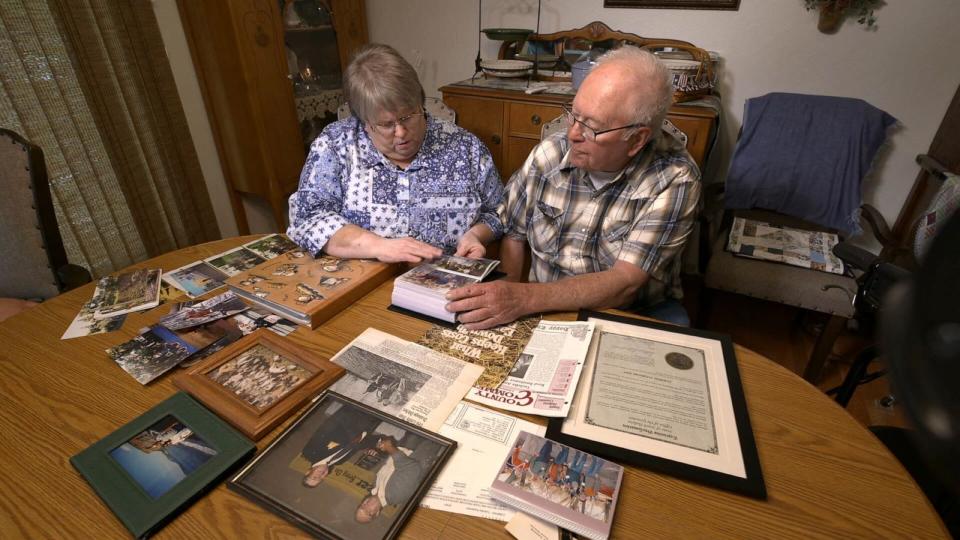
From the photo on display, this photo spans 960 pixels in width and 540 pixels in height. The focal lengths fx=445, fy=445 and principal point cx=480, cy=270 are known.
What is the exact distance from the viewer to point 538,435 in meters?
0.75

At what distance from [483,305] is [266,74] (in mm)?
1893

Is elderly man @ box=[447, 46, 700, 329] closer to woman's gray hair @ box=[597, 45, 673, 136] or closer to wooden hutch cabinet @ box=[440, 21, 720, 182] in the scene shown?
woman's gray hair @ box=[597, 45, 673, 136]

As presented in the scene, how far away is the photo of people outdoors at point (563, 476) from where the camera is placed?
64 centimetres

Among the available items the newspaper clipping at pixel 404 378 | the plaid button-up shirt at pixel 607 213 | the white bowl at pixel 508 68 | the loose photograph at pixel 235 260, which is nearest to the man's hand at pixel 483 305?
the newspaper clipping at pixel 404 378

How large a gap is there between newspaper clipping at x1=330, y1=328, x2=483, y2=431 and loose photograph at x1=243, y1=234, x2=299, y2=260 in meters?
0.51

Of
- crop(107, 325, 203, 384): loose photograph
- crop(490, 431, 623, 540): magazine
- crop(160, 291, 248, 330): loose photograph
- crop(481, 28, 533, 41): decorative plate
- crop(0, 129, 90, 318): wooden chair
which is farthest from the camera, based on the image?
crop(481, 28, 533, 41): decorative plate

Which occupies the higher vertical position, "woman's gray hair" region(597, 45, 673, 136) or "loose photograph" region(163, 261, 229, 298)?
"woman's gray hair" region(597, 45, 673, 136)

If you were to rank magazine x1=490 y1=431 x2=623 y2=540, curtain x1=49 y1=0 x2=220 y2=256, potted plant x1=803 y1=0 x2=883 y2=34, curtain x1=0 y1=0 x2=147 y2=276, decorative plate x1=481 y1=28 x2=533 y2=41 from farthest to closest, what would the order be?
decorative plate x1=481 y1=28 x2=533 y2=41
potted plant x1=803 y1=0 x2=883 y2=34
curtain x1=49 y1=0 x2=220 y2=256
curtain x1=0 y1=0 x2=147 y2=276
magazine x1=490 y1=431 x2=623 y2=540

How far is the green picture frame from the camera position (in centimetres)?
62

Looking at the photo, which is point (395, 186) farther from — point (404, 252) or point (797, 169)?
point (797, 169)

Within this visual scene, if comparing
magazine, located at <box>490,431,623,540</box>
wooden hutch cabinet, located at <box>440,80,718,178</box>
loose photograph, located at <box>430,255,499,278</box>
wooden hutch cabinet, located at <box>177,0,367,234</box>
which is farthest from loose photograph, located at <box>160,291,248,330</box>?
wooden hutch cabinet, located at <box>440,80,718,178</box>

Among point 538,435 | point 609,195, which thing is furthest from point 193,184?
point 538,435

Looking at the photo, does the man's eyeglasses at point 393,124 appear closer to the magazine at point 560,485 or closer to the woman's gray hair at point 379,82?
the woman's gray hair at point 379,82

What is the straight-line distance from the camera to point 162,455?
691 millimetres
